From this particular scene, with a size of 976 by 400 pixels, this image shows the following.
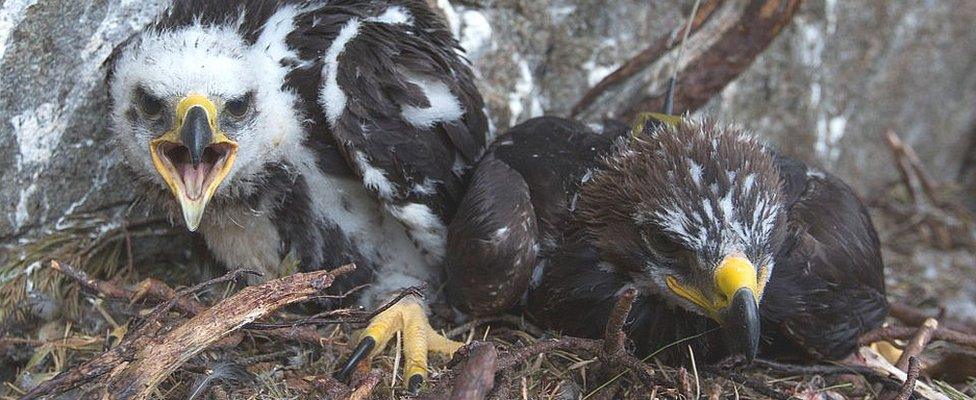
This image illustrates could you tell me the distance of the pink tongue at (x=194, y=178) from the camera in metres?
3.12

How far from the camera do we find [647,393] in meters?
2.97

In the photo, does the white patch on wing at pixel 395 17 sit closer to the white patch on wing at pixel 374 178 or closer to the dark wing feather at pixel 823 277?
the white patch on wing at pixel 374 178

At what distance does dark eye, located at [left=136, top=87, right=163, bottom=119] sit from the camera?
10.2 feet

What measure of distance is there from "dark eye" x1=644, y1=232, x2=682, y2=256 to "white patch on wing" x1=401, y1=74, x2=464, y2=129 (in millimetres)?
935

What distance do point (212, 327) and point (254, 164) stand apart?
2.37ft

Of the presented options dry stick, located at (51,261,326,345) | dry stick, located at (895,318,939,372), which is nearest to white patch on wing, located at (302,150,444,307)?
dry stick, located at (51,261,326,345)

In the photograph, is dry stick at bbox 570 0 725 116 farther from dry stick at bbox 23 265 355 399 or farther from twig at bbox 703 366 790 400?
dry stick at bbox 23 265 355 399

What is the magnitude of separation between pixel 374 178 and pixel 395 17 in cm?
70

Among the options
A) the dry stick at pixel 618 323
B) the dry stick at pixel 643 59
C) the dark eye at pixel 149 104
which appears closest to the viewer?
the dry stick at pixel 618 323

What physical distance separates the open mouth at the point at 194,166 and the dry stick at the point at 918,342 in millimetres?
2666

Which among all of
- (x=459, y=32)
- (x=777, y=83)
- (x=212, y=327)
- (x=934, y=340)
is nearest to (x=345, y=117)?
(x=212, y=327)

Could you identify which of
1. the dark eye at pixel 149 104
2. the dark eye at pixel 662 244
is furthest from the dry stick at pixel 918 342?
the dark eye at pixel 149 104

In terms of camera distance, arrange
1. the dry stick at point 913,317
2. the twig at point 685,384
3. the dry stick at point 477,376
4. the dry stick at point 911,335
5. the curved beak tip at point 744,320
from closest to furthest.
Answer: the dry stick at point 477,376
the curved beak tip at point 744,320
the twig at point 685,384
the dry stick at point 911,335
the dry stick at point 913,317

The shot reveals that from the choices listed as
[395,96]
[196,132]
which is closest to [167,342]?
[196,132]
